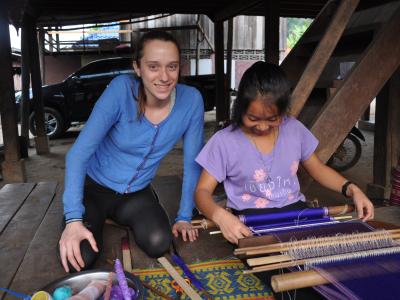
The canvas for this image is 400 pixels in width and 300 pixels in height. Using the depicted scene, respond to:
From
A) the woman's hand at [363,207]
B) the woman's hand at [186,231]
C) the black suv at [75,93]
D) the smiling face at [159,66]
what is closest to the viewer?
the woman's hand at [363,207]

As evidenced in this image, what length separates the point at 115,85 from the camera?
2084 millimetres

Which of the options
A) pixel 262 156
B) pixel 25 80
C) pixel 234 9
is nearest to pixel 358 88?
pixel 262 156

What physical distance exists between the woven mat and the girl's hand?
23cm

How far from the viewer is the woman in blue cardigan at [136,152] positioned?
76.2 inches

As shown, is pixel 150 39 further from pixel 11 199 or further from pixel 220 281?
pixel 11 199

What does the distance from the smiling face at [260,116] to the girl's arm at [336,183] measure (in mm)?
425

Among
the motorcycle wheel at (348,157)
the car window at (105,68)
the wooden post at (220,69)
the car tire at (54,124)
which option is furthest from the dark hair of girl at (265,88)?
the car tire at (54,124)

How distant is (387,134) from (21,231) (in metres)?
3.08

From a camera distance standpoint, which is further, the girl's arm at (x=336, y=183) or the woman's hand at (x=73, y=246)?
the girl's arm at (x=336, y=183)

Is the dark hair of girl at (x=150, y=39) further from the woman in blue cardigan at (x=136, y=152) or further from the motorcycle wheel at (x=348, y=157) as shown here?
the motorcycle wheel at (x=348, y=157)

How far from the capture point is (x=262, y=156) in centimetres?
205

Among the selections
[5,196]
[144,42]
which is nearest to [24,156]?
[5,196]

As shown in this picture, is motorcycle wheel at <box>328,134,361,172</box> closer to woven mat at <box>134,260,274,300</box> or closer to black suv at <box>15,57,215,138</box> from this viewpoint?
woven mat at <box>134,260,274,300</box>

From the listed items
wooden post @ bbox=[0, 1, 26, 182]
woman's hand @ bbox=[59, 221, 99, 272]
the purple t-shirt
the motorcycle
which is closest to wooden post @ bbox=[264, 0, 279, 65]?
the motorcycle
